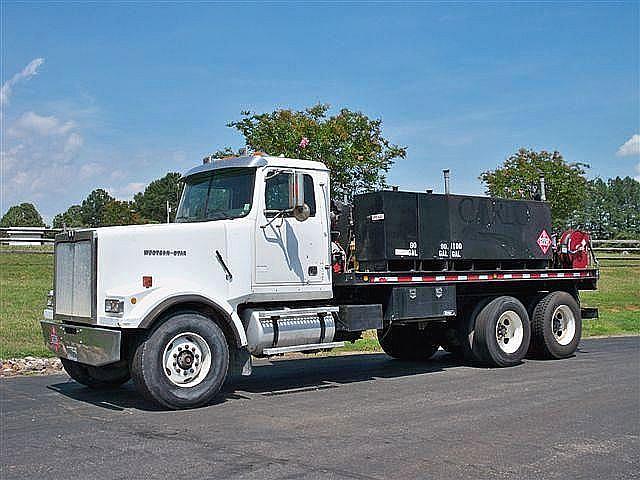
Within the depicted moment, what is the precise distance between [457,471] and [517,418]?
2.36 m

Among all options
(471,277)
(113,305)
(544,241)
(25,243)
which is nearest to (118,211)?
(25,243)

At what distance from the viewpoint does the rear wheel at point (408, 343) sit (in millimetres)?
13922

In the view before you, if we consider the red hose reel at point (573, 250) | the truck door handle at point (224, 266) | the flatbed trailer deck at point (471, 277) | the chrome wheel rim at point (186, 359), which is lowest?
the chrome wheel rim at point (186, 359)

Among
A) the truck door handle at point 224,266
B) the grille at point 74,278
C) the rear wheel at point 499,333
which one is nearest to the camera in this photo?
the grille at point 74,278

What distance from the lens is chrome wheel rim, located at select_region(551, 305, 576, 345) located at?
553 inches

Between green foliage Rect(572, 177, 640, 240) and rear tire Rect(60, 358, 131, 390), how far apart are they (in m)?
93.8

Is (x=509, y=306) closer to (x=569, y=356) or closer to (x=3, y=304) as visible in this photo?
(x=569, y=356)

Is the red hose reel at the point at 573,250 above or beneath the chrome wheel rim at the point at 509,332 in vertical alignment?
above

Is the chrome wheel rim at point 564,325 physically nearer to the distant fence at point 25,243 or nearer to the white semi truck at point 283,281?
the white semi truck at point 283,281

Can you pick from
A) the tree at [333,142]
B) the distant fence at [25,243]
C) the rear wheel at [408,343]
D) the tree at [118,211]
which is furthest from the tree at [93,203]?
the rear wheel at [408,343]

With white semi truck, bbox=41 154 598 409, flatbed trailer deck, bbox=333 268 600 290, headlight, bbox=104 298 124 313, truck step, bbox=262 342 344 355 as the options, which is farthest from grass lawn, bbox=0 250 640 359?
headlight, bbox=104 298 124 313

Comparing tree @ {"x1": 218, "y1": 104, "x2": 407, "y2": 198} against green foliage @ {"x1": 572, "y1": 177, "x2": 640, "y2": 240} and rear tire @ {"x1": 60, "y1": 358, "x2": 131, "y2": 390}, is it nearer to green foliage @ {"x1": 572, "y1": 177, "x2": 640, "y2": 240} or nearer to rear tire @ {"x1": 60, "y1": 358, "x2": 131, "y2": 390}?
rear tire @ {"x1": 60, "y1": 358, "x2": 131, "y2": 390}

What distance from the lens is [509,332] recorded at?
13328 mm

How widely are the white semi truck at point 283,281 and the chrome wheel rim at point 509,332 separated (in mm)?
24
